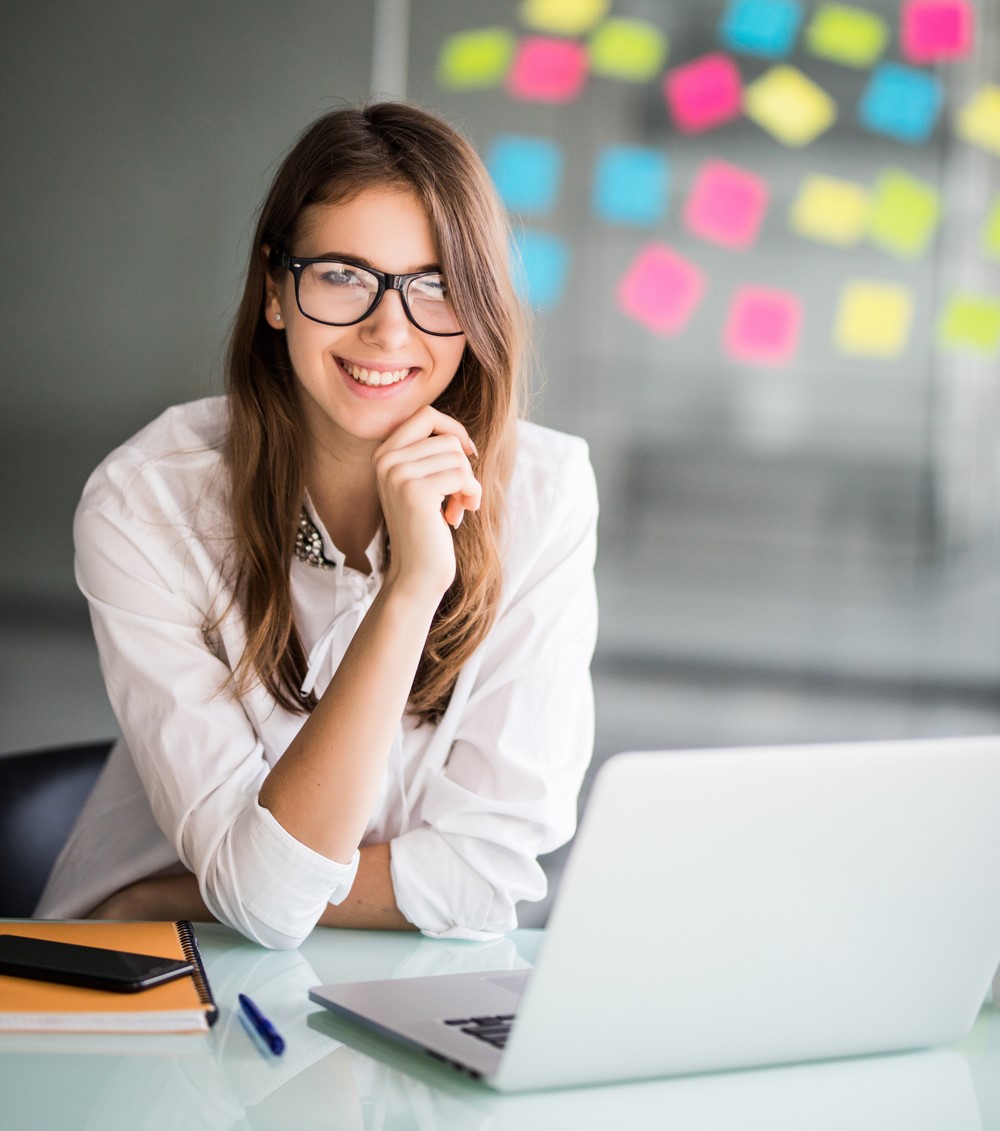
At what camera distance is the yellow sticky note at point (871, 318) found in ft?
8.57

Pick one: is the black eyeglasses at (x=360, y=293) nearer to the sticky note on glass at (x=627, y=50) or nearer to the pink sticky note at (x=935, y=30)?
the sticky note on glass at (x=627, y=50)

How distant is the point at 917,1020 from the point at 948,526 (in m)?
1.95

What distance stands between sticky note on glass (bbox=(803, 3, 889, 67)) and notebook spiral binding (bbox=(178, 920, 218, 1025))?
7.01 ft

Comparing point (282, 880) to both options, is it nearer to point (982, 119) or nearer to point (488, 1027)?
point (488, 1027)

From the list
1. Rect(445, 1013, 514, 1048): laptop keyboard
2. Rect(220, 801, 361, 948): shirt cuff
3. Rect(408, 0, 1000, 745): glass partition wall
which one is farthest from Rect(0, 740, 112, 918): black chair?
Rect(408, 0, 1000, 745): glass partition wall

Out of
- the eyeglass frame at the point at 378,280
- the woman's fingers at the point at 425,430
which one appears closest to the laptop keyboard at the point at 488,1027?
the woman's fingers at the point at 425,430

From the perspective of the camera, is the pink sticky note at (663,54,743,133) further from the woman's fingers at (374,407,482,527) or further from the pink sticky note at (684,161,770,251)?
the woman's fingers at (374,407,482,527)

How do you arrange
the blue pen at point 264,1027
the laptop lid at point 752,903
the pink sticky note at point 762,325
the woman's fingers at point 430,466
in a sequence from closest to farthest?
the laptop lid at point 752,903 → the blue pen at point 264,1027 → the woman's fingers at point 430,466 → the pink sticky note at point 762,325

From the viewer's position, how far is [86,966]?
92 cm

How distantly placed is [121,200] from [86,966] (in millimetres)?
1791

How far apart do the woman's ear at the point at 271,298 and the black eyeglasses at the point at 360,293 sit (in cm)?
7

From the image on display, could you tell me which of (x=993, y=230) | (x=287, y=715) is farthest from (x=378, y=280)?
(x=993, y=230)

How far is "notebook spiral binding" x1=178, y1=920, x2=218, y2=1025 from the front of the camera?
88cm

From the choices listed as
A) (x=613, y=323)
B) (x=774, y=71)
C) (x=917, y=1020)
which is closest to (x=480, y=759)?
(x=917, y=1020)
